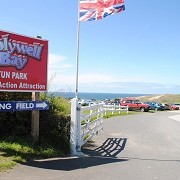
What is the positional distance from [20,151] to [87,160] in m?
1.88

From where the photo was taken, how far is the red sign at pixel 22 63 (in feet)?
32.3

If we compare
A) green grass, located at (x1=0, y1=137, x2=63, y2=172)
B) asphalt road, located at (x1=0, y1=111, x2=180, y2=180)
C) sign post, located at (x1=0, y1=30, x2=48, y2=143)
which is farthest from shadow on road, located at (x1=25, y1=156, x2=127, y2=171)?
sign post, located at (x1=0, y1=30, x2=48, y2=143)

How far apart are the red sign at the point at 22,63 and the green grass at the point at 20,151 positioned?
61.7 inches

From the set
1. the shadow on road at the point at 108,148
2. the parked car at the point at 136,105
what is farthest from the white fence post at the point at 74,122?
the parked car at the point at 136,105

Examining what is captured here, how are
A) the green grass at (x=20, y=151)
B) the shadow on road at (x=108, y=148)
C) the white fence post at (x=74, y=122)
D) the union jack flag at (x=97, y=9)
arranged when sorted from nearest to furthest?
the green grass at (x=20, y=151) → the white fence post at (x=74, y=122) → the shadow on road at (x=108, y=148) → the union jack flag at (x=97, y=9)

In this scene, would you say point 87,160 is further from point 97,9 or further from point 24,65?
point 97,9

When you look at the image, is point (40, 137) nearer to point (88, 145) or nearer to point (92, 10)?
point (88, 145)

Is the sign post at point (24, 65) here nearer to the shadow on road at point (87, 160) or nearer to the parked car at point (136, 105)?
the shadow on road at point (87, 160)

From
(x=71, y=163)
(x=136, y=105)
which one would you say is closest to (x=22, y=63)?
(x=71, y=163)

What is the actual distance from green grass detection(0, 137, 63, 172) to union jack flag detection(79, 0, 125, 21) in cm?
487

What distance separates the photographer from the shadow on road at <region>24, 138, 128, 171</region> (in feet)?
29.4

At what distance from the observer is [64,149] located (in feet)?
35.9

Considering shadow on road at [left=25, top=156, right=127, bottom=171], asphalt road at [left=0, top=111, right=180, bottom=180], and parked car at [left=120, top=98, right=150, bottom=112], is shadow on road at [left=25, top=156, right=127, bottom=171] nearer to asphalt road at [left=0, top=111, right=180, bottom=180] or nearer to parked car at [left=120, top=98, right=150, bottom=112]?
asphalt road at [left=0, top=111, right=180, bottom=180]

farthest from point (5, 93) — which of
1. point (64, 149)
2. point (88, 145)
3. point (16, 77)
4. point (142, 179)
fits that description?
point (142, 179)
